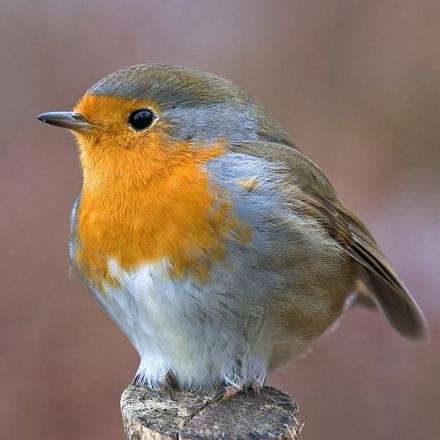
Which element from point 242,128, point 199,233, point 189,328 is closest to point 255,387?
point 189,328

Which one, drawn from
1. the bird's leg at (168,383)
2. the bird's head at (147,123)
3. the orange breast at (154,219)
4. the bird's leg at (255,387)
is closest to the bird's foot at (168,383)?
the bird's leg at (168,383)

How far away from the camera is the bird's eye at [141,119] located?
3.23 m

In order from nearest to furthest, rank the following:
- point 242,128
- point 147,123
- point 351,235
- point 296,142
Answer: point 147,123, point 242,128, point 351,235, point 296,142

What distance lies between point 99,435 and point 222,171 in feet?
7.31

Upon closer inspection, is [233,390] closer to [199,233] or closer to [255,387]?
[255,387]

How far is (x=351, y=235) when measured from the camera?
353 centimetres

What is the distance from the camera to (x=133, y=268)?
3014mm

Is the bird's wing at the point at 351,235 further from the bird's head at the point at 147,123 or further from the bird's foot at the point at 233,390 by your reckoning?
the bird's foot at the point at 233,390

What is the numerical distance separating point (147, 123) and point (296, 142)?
2323mm

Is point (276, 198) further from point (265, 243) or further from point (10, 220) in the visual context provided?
point (10, 220)

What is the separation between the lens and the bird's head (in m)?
3.16

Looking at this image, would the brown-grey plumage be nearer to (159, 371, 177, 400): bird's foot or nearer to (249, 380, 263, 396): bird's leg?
(249, 380, 263, 396): bird's leg

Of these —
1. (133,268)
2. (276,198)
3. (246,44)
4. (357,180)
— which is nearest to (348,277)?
(276,198)

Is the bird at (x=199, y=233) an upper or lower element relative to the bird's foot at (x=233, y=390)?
upper
